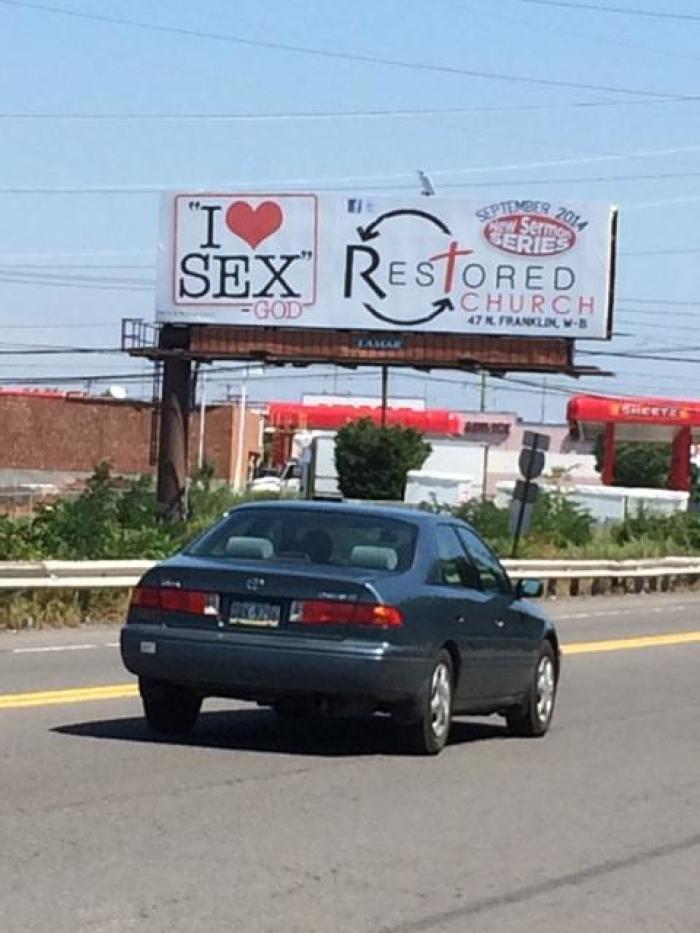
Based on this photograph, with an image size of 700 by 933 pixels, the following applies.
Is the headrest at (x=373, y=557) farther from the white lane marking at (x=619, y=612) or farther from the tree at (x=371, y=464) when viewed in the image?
the tree at (x=371, y=464)

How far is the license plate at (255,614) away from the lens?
39.1 feet

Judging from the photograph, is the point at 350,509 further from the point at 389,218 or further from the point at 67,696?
the point at 389,218

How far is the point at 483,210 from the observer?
164 ft

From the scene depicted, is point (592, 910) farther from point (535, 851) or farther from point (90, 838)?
point (90, 838)

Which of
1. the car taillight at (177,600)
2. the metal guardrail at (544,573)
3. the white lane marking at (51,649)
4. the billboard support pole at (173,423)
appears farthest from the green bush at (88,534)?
the billboard support pole at (173,423)

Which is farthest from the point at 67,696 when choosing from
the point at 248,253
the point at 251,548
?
the point at 248,253

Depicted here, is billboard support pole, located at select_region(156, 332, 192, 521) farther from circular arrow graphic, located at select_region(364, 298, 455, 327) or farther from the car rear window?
the car rear window

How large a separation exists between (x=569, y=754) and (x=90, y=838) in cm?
522

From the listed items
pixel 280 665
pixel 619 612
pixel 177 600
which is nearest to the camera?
pixel 280 665

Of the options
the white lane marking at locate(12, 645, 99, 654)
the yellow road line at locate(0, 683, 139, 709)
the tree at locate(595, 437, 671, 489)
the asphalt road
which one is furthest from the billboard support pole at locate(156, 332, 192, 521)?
the tree at locate(595, 437, 671, 489)

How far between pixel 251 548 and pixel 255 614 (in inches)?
26.6

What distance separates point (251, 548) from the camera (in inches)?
492

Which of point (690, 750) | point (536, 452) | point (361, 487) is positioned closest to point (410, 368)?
point (536, 452)

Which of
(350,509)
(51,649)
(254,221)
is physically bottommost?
(51,649)
